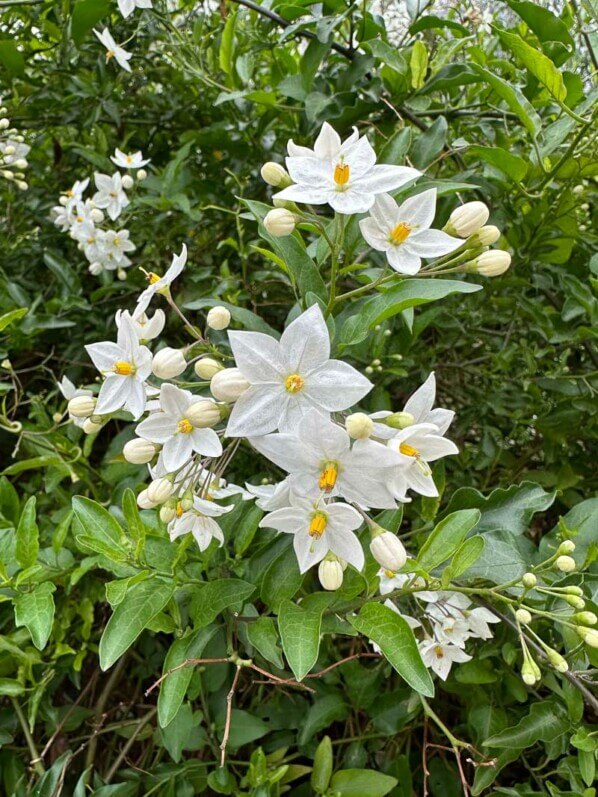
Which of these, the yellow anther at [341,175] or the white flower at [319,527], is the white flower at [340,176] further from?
the white flower at [319,527]

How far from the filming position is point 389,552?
0.68 metres

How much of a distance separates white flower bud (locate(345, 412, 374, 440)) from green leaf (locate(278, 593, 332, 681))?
0.23 m

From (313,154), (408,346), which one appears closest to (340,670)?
(408,346)

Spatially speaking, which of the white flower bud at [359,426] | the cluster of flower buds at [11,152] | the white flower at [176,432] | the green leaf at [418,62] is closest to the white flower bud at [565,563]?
the white flower bud at [359,426]

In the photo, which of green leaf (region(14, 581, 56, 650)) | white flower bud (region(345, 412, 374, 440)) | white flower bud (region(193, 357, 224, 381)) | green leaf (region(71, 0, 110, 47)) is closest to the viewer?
white flower bud (region(345, 412, 374, 440))

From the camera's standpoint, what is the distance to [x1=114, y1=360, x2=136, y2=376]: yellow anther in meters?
0.78

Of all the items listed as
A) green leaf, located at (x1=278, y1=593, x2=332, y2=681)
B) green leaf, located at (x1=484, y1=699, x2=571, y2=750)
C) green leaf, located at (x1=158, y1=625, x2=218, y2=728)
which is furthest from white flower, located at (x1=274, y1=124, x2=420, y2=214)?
green leaf, located at (x1=484, y1=699, x2=571, y2=750)

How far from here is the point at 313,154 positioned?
2.65 feet

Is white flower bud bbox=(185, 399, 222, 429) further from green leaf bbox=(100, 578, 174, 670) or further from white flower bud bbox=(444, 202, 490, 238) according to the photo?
white flower bud bbox=(444, 202, 490, 238)

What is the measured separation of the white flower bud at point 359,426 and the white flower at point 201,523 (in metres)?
0.21

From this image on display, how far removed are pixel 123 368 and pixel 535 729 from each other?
28.7 inches

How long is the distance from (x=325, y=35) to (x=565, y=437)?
0.87m

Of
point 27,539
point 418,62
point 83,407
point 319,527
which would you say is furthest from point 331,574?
point 418,62

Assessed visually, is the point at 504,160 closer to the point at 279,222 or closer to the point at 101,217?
the point at 279,222
